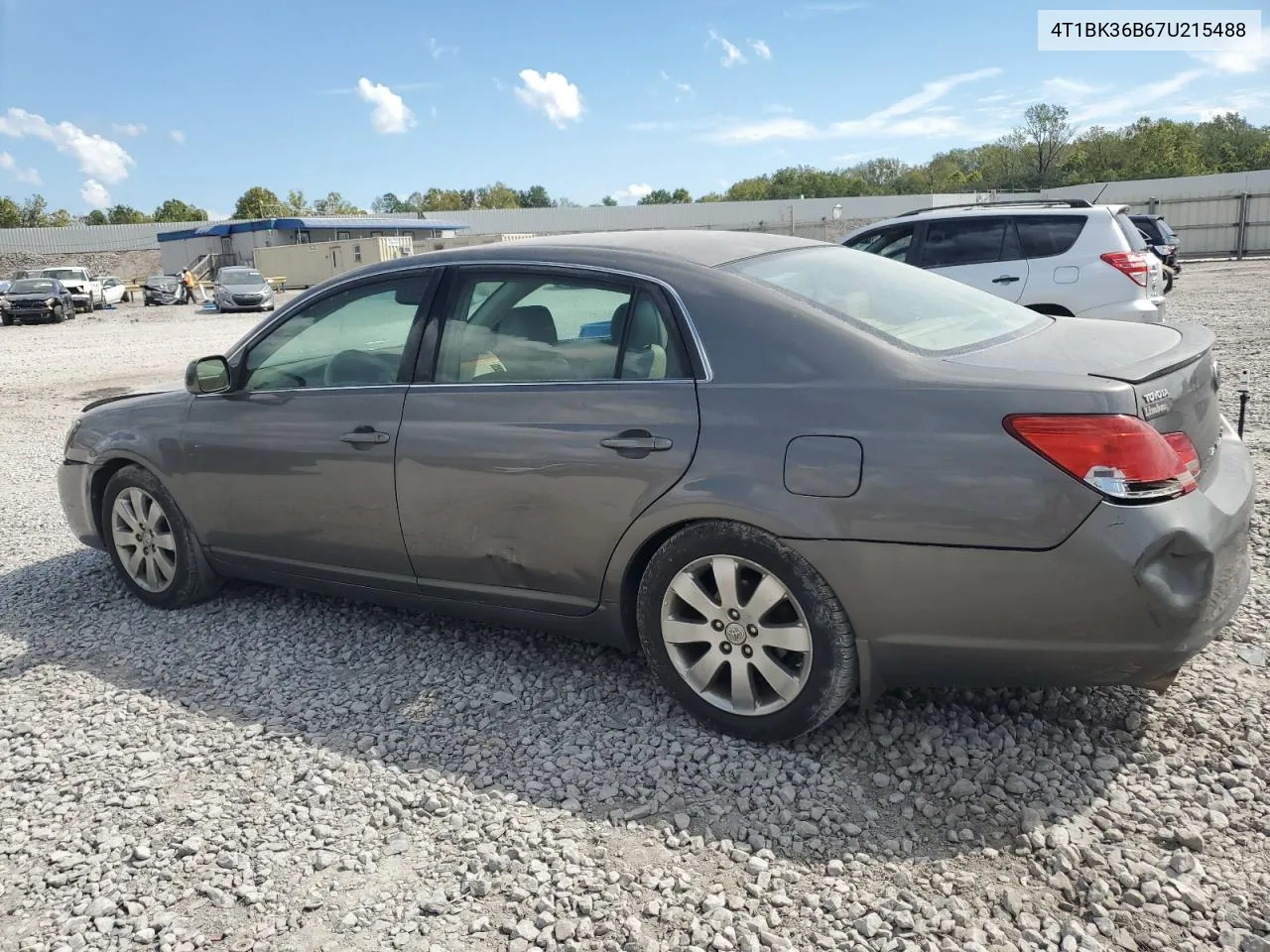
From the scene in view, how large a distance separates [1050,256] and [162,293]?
40.9 m

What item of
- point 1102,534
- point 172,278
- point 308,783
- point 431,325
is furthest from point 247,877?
point 172,278

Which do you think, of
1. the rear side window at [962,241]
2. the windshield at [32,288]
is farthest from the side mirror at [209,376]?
the windshield at [32,288]

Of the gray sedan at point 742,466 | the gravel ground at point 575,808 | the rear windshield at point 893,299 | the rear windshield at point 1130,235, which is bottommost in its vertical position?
the gravel ground at point 575,808

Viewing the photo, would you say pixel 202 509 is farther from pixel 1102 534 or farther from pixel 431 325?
pixel 1102 534

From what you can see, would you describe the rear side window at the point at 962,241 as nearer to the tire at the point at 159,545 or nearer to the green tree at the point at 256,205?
the tire at the point at 159,545

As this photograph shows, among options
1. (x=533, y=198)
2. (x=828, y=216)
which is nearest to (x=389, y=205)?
(x=533, y=198)

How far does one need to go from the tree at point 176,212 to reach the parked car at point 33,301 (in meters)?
80.2

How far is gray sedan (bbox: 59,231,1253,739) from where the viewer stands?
2.79m

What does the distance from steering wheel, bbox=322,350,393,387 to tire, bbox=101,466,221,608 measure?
3.74ft

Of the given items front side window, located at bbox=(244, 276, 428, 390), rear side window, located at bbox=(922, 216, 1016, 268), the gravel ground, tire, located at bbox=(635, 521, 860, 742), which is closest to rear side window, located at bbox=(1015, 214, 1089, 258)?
rear side window, located at bbox=(922, 216, 1016, 268)

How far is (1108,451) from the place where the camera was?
8.93 ft

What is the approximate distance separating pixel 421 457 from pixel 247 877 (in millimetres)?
1577

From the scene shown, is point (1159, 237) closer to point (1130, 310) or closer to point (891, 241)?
point (891, 241)

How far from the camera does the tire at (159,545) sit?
15.6 feet
